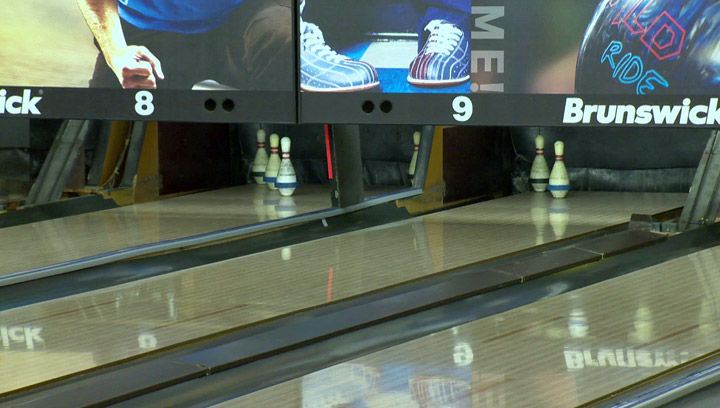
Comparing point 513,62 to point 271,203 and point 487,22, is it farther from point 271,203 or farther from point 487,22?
point 271,203

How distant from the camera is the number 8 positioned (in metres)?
2.76

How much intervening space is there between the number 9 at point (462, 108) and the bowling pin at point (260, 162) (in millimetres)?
2208

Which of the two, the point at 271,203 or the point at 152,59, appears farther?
the point at 271,203

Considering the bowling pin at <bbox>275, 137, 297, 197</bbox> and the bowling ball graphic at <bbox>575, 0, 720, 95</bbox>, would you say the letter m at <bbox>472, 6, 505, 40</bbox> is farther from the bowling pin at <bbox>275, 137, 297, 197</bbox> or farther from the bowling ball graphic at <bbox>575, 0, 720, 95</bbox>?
the bowling pin at <bbox>275, 137, 297, 197</bbox>

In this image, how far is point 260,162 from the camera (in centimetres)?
475

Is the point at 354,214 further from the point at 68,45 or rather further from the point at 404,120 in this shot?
the point at 68,45

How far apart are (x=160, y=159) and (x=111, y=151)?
21 cm

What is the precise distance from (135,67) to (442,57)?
0.85 metres

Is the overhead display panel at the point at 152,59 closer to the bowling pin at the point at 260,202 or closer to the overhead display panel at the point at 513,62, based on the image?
the overhead display panel at the point at 513,62

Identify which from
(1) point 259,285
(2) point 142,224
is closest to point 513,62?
(1) point 259,285

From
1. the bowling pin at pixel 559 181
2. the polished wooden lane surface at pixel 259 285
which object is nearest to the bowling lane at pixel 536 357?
the polished wooden lane surface at pixel 259 285

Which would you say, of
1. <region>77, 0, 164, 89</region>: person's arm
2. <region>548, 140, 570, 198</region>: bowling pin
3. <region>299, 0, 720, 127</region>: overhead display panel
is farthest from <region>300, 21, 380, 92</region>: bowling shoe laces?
<region>548, 140, 570, 198</region>: bowling pin

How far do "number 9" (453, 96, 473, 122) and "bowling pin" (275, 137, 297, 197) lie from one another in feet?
5.67

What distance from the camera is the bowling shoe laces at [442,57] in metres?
2.60
